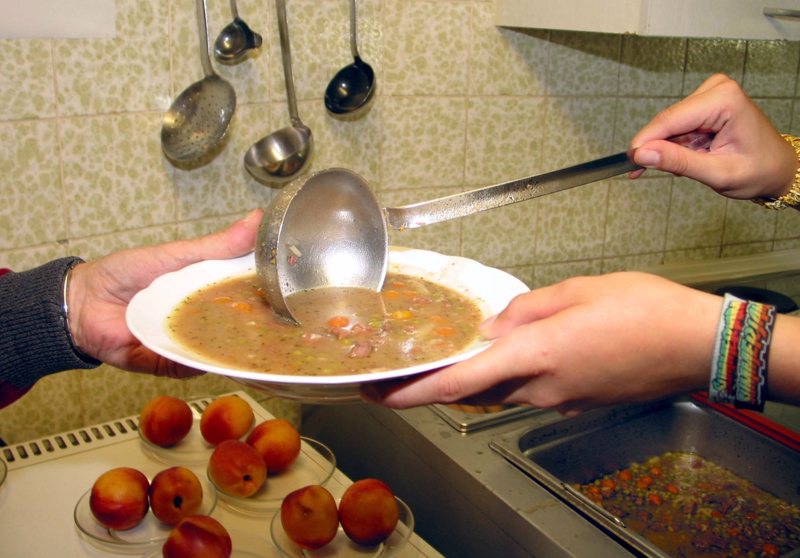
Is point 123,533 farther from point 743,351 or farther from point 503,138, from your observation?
point 503,138

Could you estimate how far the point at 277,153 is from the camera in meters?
1.47

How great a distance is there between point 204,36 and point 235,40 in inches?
2.3

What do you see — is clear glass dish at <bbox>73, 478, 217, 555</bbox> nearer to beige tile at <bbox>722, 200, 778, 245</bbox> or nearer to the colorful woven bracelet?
the colorful woven bracelet

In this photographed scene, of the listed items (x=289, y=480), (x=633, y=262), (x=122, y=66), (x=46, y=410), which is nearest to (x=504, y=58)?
(x=633, y=262)

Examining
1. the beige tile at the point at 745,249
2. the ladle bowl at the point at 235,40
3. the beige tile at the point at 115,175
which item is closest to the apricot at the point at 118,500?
the beige tile at the point at 115,175

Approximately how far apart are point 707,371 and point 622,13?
2.60 feet

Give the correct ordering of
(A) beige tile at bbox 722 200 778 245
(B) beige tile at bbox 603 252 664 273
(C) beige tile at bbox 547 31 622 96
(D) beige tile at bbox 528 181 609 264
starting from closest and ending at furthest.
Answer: (C) beige tile at bbox 547 31 622 96 → (D) beige tile at bbox 528 181 609 264 → (B) beige tile at bbox 603 252 664 273 → (A) beige tile at bbox 722 200 778 245

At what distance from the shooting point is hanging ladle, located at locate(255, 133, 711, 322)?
0.97 metres

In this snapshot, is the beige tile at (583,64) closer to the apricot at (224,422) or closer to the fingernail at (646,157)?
the fingernail at (646,157)

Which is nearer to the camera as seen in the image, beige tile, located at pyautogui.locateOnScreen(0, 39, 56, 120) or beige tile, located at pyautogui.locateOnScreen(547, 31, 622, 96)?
beige tile, located at pyautogui.locateOnScreen(0, 39, 56, 120)

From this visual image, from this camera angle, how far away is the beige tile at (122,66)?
1292mm

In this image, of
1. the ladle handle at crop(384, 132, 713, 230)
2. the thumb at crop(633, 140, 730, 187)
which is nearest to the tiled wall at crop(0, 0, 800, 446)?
the ladle handle at crop(384, 132, 713, 230)

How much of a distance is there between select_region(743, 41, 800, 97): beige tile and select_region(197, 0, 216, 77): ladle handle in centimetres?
139

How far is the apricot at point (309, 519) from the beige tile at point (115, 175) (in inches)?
25.1
